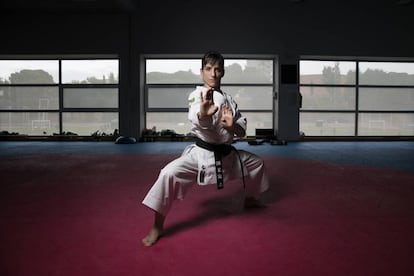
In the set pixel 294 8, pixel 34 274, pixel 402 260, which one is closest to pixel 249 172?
pixel 402 260

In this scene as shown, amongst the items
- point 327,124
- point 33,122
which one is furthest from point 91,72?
point 327,124

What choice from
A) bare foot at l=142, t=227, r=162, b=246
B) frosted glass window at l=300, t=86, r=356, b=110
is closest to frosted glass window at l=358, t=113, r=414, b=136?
frosted glass window at l=300, t=86, r=356, b=110

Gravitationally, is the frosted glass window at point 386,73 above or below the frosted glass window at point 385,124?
above

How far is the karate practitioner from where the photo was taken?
6.82 feet

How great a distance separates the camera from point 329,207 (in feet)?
9.27

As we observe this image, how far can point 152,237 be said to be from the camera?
2.05 meters

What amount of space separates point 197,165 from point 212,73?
2.21ft

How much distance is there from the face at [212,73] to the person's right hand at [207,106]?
263 millimetres

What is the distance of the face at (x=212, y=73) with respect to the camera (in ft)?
7.27

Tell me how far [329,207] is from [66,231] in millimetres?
2186

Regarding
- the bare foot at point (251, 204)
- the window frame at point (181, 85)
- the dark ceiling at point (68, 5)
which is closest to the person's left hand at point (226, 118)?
the bare foot at point (251, 204)

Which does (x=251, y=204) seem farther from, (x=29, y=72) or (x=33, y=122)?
(x=29, y=72)

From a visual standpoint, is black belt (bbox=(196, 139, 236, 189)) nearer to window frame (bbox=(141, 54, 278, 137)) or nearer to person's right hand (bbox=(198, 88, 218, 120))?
person's right hand (bbox=(198, 88, 218, 120))

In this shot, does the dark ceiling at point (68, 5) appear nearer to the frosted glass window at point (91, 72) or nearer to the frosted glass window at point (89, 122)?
the frosted glass window at point (91, 72)
